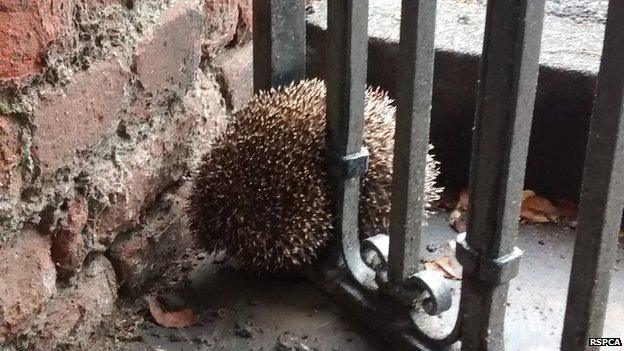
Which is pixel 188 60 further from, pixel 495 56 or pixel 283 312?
pixel 495 56

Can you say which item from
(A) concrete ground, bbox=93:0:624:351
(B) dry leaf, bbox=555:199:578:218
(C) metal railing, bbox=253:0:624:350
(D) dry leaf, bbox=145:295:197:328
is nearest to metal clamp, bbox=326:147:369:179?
(C) metal railing, bbox=253:0:624:350

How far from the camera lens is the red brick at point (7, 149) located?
1.15 meters

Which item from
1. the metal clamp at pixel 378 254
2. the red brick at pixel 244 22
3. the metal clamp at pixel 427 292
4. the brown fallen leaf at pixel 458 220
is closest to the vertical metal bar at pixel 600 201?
the metal clamp at pixel 427 292

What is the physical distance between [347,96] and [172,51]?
1.08 ft

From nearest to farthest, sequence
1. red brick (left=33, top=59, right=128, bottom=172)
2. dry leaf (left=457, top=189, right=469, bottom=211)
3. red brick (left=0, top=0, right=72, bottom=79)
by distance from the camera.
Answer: red brick (left=0, top=0, right=72, bottom=79) → red brick (left=33, top=59, right=128, bottom=172) → dry leaf (left=457, top=189, right=469, bottom=211)

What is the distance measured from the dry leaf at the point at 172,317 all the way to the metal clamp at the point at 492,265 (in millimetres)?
556

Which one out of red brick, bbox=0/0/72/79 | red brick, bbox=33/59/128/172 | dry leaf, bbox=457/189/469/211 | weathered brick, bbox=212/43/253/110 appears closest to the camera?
red brick, bbox=0/0/72/79

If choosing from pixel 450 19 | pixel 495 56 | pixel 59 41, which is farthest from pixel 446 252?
pixel 59 41

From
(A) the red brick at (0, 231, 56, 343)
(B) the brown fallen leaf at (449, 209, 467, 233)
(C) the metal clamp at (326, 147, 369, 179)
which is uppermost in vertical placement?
(C) the metal clamp at (326, 147, 369, 179)

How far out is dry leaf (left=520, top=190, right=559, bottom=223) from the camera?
5.98ft

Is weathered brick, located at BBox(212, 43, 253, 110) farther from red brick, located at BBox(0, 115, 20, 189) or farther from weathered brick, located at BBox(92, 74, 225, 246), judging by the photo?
red brick, located at BBox(0, 115, 20, 189)

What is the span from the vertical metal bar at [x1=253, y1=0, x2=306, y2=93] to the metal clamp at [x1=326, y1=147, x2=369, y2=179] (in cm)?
29

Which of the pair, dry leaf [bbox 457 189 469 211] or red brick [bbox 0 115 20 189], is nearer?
red brick [bbox 0 115 20 189]

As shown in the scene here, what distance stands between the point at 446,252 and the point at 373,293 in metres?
0.31
